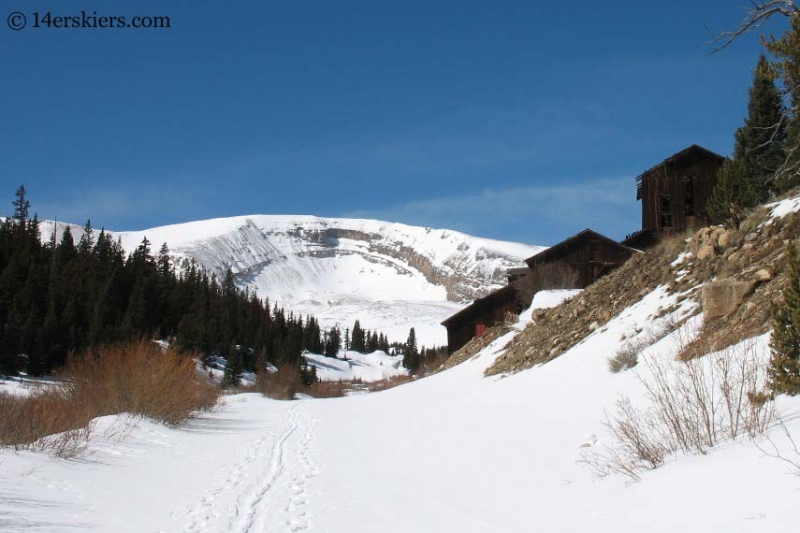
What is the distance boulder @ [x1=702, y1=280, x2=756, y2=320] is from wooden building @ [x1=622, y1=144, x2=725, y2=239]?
33.5 meters

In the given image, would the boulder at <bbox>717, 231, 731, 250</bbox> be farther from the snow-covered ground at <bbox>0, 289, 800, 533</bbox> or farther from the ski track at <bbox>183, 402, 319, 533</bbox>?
the ski track at <bbox>183, 402, 319, 533</bbox>

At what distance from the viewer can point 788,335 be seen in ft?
22.5

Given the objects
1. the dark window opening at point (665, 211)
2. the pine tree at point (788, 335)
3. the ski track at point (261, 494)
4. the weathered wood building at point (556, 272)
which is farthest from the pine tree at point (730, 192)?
the dark window opening at point (665, 211)

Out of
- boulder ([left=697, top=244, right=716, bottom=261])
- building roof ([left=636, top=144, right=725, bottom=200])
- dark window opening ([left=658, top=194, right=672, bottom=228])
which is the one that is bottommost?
boulder ([left=697, top=244, right=716, bottom=261])

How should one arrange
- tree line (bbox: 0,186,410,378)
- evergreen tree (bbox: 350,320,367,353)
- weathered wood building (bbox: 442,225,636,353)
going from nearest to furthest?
1. weathered wood building (bbox: 442,225,636,353)
2. tree line (bbox: 0,186,410,378)
3. evergreen tree (bbox: 350,320,367,353)

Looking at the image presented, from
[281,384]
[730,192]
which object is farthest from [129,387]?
[281,384]

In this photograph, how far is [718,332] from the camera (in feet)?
37.5

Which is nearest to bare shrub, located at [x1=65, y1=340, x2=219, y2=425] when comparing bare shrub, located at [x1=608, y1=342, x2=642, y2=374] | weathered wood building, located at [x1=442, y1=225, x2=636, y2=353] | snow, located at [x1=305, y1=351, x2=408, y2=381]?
bare shrub, located at [x1=608, y1=342, x2=642, y2=374]

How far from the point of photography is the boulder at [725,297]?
12216 millimetres

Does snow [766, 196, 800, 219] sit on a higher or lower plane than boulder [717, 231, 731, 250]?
higher

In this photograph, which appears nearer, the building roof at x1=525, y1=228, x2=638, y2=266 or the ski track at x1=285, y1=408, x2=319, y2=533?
the ski track at x1=285, y1=408, x2=319, y2=533

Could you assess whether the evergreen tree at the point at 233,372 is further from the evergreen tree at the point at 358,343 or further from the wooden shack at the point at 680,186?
the evergreen tree at the point at 358,343

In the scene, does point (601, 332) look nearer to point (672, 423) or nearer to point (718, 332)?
point (718, 332)

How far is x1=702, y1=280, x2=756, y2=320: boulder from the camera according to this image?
A: 40.1 feet
